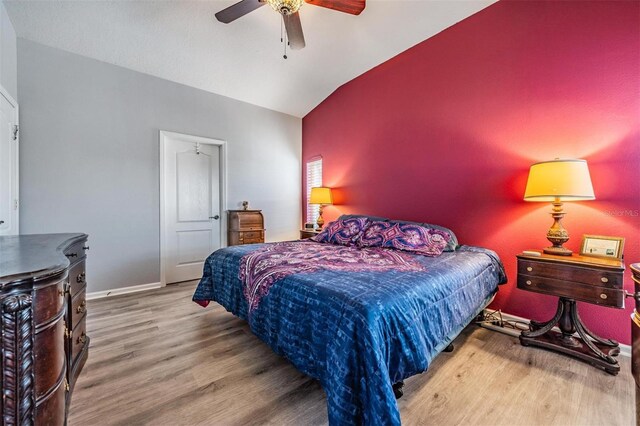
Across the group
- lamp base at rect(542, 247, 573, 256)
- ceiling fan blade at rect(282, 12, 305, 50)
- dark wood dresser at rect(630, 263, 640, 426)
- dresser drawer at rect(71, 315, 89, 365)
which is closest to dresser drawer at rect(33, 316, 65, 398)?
dresser drawer at rect(71, 315, 89, 365)

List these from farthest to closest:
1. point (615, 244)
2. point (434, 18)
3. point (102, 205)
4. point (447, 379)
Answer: point (102, 205) → point (434, 18) → point (615, 244) → point (447, 379)

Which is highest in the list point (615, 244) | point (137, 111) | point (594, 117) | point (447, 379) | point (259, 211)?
point (137, 111)

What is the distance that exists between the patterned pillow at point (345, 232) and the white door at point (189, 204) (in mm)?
1903

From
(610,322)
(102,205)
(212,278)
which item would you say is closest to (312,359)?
(212,278)

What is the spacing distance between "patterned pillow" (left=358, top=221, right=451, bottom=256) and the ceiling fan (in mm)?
1986

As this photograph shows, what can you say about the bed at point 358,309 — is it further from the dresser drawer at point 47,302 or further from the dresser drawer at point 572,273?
the dresser drawer at point 47,302

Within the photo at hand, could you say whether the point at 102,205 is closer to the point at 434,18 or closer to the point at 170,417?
the point at 170,417

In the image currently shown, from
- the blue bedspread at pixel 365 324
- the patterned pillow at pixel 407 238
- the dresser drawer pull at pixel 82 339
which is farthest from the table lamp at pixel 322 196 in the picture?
the dresser drawer pull at pixel 82 339

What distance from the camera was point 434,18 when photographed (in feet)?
8.96

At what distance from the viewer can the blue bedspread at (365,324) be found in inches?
43.0

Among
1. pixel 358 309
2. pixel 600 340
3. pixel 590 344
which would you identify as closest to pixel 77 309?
pixel 358 309

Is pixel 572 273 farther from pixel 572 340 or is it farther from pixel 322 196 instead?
pixel 322 196

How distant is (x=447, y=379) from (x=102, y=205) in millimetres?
3882

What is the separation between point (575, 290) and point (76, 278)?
3312 mm
